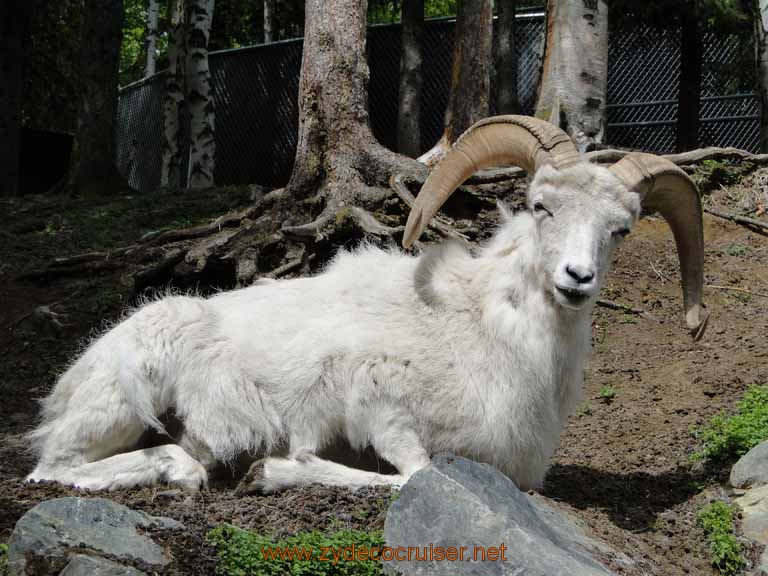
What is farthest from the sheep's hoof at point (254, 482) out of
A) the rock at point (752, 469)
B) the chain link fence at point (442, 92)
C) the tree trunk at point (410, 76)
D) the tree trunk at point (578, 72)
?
the chain link fence at point (442, 92)

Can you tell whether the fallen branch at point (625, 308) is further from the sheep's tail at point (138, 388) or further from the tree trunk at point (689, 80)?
the tree trunk at point (689, 80)

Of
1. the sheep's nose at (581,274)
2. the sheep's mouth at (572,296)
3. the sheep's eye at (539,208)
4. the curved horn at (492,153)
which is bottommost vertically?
the sheep's mouth at (572,296)

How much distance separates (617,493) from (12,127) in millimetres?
16454

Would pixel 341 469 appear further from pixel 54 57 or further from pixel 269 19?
pixel 269 19

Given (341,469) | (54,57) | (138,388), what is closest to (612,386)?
(341,469)

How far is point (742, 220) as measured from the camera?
36.5 feet

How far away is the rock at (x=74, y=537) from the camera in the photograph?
439cm

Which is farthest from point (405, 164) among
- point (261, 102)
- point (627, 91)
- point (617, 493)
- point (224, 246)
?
point (261, 102)

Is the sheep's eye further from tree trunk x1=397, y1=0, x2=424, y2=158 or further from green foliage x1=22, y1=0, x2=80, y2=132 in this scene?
green foliage x1=22, y1=0, x2=80, y2=132

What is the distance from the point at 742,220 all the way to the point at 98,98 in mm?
11261

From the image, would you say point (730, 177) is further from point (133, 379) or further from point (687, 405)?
point (133, 379)

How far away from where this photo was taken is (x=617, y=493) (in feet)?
22.1

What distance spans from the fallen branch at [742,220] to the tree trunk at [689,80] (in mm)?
6199

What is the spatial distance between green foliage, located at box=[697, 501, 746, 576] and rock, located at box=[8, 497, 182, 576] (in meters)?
3.32
